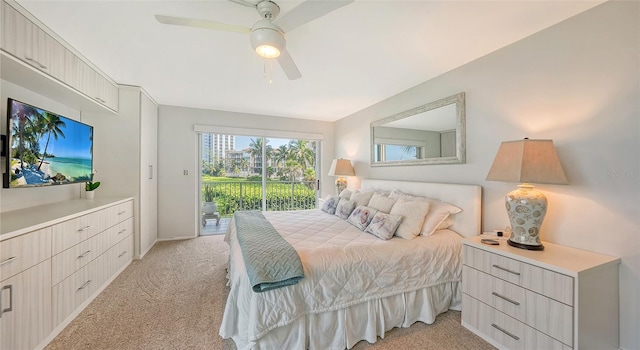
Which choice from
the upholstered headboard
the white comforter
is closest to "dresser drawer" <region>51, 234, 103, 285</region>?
the white comforter

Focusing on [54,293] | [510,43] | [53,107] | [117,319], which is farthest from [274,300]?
[53,107]

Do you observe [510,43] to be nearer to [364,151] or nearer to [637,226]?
[637,226]

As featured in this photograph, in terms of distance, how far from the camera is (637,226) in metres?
1.48

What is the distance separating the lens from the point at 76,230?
6.65 feet

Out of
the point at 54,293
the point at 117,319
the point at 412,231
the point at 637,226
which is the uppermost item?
the point at 637,226

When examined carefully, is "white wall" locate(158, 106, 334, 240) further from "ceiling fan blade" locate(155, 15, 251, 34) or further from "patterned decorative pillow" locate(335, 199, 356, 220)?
"ceiling fan blade" locate(155, 15, 251, 34)

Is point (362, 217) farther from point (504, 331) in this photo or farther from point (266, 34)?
point (266, 34)

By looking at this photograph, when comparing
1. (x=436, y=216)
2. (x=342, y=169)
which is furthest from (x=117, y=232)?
(x=436, y=216)

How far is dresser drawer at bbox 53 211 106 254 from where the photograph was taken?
181 centimetres

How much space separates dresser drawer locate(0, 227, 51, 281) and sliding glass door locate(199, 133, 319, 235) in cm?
281

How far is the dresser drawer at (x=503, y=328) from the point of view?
1461 millimetres

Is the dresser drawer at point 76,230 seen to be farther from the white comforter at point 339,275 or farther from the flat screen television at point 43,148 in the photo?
the white comforter at point 339,275

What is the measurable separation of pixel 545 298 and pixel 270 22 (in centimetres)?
249

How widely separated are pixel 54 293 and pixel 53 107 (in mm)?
1973
